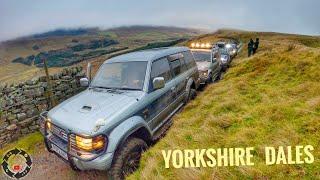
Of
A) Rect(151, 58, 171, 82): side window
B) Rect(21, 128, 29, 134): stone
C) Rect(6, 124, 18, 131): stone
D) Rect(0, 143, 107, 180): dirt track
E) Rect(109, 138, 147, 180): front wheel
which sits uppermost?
Rect(151, 58, 171, 82): side window

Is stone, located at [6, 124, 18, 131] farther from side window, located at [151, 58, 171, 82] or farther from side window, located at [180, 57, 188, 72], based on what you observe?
side window, located at [180, 57, 188, 72]

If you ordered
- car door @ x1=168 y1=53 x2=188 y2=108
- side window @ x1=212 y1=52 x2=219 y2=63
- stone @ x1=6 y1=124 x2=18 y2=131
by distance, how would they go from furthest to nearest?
side window @ x1=212 y1=52 x2=219 y2=63
stone @ x1=6 y1=124 x2=18 y2=131
car door @ x1=168 y1=53 x2=188 y2=108

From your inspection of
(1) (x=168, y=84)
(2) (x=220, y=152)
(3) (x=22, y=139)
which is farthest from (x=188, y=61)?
(3) (x=22, y=139)

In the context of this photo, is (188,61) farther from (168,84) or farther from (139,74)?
(139,74)

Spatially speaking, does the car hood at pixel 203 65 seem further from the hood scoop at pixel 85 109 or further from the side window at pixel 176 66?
the hood scoop at pixel 85 109

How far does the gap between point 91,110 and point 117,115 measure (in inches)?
22.5

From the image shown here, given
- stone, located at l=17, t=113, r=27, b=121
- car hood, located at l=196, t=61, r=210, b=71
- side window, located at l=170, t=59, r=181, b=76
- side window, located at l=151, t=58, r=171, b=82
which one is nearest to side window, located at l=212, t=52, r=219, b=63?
car hood, located at l=196, t=61, r=210, b=71

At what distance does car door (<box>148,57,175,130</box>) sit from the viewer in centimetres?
595

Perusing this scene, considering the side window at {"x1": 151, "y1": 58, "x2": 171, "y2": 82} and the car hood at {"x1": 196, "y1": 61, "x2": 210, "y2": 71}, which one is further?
the car hood at {"x1": 196, "y1": 61, "x2": 210, "y2": 71}

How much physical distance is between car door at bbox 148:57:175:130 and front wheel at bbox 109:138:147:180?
763 millimetres

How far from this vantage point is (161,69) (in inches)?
266

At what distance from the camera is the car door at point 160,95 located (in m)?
5.95

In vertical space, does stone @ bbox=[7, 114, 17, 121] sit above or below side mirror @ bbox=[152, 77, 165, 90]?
below

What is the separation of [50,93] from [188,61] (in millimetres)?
4689
